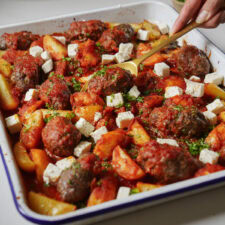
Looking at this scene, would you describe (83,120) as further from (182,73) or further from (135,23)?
(135,23)

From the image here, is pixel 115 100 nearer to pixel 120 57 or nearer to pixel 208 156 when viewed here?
pixel 120 57

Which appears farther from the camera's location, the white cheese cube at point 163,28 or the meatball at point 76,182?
the white cheese cube at point 163,28

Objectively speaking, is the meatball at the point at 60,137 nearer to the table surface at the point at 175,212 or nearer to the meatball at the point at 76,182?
the meatball at the point at 76,182

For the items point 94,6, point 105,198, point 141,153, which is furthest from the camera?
point 94,6

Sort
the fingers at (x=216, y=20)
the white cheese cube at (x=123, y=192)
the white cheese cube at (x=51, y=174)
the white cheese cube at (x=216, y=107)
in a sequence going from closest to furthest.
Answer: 1. the white cheese cube at (x=123, y=192)
2. the white cheese cube at (x=51, y=174)
3. the white cheese cube at (x=216, y=107)
4. the fingers at (x=216, y=20)

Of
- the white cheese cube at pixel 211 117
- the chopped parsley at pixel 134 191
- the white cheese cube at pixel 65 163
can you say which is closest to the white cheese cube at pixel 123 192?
the chopped parsley at pixel 134 191

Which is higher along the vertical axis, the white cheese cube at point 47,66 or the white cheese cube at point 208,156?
the white cheese cube at point 208,156

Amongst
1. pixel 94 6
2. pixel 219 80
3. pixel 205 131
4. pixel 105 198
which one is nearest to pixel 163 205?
pixel 105 198
